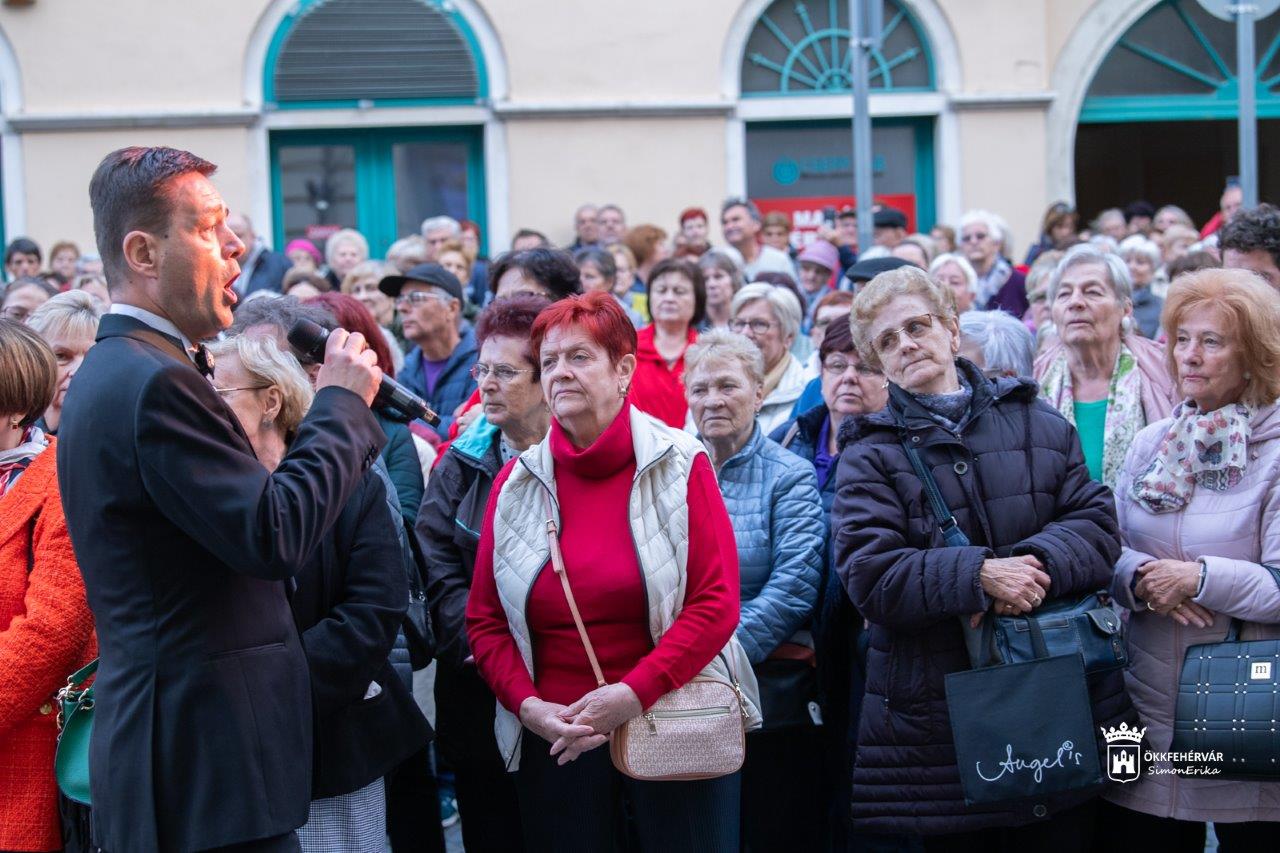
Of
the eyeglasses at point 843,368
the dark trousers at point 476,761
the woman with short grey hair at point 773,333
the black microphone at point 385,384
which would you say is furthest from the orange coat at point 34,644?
the woman with short grey hair at point 773,333

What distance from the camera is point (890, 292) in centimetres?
416

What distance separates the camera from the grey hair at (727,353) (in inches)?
190

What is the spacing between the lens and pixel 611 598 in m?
3.74

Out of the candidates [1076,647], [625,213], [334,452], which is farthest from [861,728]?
[625,213]

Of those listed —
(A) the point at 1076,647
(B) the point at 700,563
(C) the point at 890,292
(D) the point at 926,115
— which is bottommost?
(A) the point at 1076,647

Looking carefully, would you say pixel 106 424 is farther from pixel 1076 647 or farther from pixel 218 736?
pixel 1076 647

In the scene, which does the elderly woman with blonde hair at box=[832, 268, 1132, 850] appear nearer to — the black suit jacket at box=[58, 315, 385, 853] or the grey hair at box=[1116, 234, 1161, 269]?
the black suit jacket at box=[58, 315, 385, 853]

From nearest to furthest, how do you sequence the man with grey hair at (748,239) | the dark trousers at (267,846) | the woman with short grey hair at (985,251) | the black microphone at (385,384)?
1. the dark trousers at (267,846)
2. the black microphone at (385,384)
3. the woman with short grey hair at (985,251)
4. the man with grey hair at (748,239)

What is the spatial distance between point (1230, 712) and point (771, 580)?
136cm

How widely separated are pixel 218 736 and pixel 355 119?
36.5ft

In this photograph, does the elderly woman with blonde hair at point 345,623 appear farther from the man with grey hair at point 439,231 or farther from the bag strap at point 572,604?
the man with grey hair at point 439,231

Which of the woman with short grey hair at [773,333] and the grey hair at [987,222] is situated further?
the grey hair at [987,222]

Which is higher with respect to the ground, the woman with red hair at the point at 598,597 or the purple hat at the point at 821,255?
the purple hat at the point at 821,255

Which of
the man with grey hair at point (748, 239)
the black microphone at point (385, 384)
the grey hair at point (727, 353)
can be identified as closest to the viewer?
the black microphone at point (385, 384)
